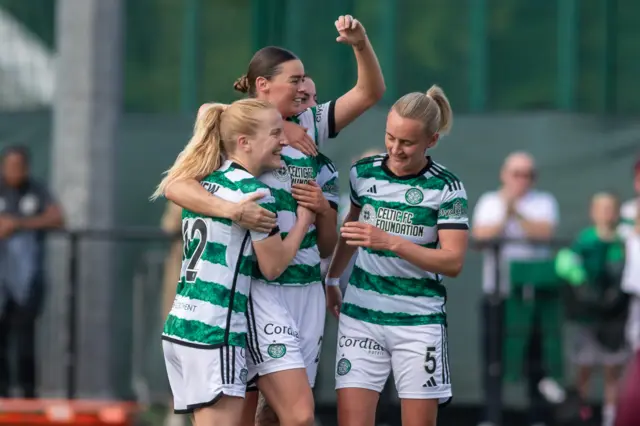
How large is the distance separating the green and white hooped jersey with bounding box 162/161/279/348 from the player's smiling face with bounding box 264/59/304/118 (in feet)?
1.45

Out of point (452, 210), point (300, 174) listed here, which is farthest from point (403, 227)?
point (300, 174)

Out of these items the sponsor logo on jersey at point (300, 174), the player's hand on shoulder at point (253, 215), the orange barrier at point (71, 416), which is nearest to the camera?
the player's hand on shoulder at point (253, 215)

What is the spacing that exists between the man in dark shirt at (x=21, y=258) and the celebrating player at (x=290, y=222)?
15.3ft

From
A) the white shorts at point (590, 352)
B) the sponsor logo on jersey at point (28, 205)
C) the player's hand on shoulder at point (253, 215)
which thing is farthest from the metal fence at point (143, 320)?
the player's hand on shoulder at point (253, 215)

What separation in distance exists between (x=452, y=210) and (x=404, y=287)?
38 cm

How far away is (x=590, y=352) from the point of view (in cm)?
979

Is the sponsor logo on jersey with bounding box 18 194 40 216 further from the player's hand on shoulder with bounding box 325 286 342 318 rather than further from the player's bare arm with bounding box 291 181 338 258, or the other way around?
the player's bare arm with bounding box 291 181 338 258

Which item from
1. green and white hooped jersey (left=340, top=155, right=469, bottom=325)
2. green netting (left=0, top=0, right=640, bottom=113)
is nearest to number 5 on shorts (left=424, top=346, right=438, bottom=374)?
green and white hooped jersey (left=340, top=155, right=469, bottom=325)

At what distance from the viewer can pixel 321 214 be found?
5660 millimetres

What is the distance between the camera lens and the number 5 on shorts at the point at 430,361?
18.8ft

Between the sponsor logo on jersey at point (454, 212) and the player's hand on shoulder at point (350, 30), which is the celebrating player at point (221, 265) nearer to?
the player's hand on shoulder at point (350, 30)

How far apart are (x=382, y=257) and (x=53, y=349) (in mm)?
5245

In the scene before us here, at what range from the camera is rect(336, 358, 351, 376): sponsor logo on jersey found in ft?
18.9

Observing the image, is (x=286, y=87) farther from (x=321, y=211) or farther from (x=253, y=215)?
(x=253, y=215)
